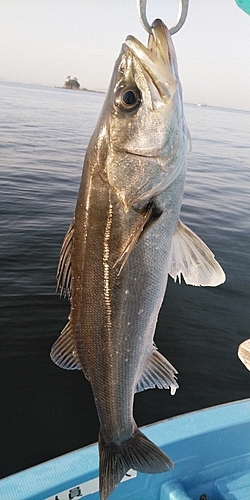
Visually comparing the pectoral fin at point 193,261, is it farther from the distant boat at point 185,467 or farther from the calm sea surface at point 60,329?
the distant boat at point 185,467

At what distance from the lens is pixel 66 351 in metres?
2.09

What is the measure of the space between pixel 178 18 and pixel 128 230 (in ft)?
3.05

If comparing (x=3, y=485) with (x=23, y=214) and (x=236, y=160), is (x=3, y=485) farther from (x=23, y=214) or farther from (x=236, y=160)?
(x=236, y=160)

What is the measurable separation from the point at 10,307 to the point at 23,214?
489 cm

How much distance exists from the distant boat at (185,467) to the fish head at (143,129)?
2.69 m

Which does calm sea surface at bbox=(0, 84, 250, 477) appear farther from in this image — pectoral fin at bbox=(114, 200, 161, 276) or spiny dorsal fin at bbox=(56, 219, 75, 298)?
spiny dorsal fin at bbox=(56, 219, 75, 298)

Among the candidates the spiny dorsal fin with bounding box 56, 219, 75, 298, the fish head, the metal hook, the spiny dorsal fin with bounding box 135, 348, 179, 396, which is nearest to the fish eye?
the fish head

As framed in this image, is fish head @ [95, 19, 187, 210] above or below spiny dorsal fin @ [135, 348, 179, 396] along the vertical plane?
above

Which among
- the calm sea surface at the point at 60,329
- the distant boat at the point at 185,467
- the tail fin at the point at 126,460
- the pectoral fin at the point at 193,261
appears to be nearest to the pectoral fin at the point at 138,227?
Result: the pectoral fin at the point at 193,261

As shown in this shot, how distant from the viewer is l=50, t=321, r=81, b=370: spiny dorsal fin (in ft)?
6.81

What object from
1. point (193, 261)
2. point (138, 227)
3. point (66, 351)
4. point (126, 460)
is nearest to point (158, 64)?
point (138, 227)

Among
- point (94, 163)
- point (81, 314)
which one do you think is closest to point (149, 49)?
point (94, 163)

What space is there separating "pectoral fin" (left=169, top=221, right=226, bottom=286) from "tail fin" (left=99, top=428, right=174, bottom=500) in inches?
36.3

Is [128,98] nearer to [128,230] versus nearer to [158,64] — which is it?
[158,64]
